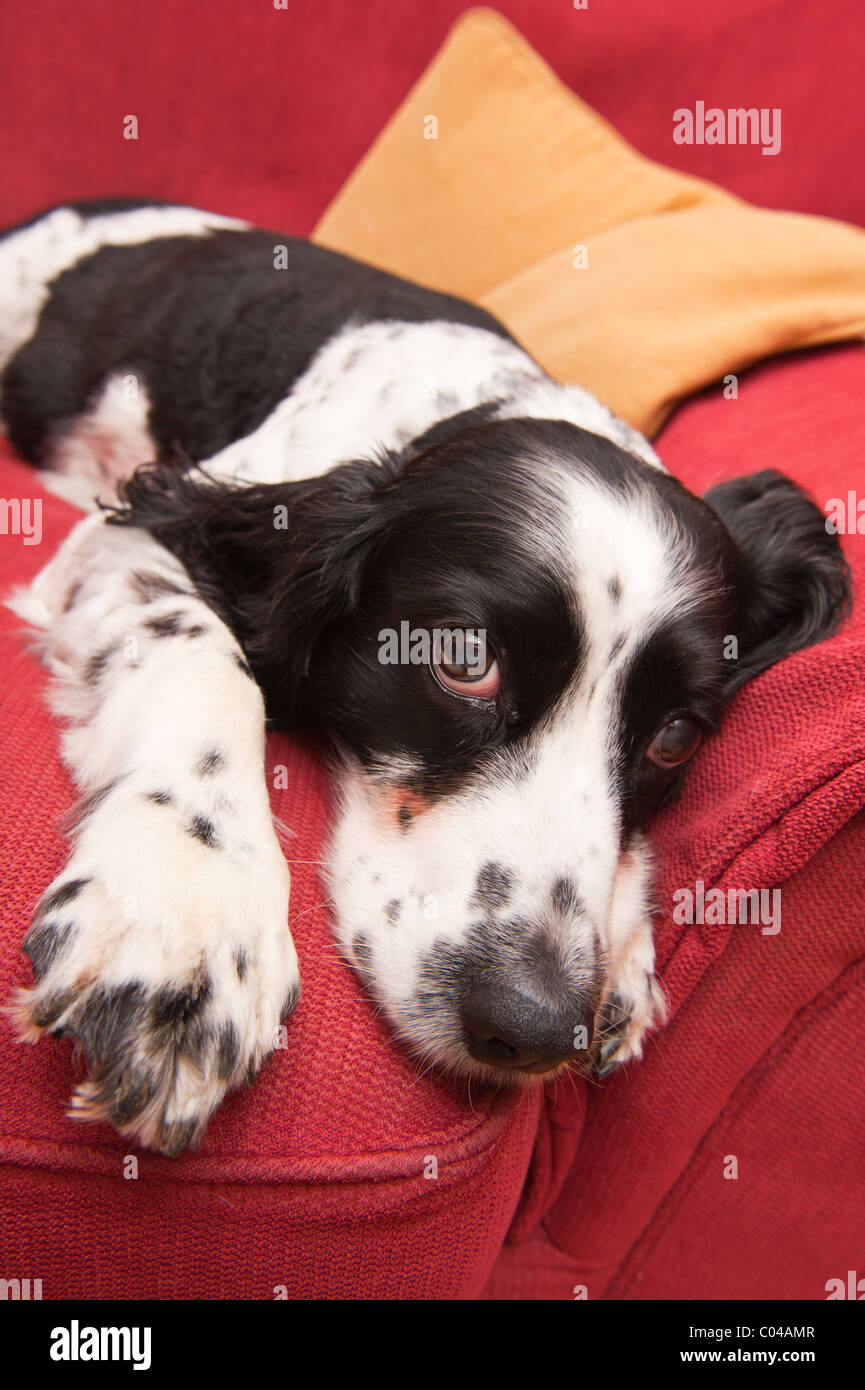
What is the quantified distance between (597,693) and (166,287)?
6.42ft

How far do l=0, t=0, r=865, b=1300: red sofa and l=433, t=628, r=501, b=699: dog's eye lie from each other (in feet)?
0.94

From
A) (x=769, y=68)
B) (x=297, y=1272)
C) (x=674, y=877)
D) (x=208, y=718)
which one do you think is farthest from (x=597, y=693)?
(x=769, y=68)

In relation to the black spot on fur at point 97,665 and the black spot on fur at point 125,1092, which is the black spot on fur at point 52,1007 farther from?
the black spot on fur at point 97,665

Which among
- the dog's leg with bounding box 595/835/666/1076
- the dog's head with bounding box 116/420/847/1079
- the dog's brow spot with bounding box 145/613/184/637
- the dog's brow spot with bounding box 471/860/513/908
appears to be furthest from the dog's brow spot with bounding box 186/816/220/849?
the dog's leg with bounding box 595/835/666/1076

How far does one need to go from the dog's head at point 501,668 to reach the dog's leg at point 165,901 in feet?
0.57

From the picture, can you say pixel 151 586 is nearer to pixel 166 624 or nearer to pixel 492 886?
pixel 166 624

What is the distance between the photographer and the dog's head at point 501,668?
1.28 m

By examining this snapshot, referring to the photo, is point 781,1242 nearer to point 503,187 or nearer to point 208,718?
point 208,718

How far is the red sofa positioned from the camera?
113cm

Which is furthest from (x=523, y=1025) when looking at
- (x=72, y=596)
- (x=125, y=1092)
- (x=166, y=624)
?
(x=72, y=596)

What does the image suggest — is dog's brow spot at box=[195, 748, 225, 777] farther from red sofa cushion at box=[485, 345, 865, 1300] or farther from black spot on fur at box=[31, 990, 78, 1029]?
red sofa cushion at box=[485, 345, 865, 1300]

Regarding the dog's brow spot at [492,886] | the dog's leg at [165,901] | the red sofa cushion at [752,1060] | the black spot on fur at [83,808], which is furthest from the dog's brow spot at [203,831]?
the red sofa cushion at [752,1060]

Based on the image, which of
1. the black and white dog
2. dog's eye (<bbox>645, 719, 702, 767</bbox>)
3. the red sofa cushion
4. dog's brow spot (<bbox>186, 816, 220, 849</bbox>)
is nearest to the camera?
the black and white dog

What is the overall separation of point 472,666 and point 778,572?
2.27 ft
